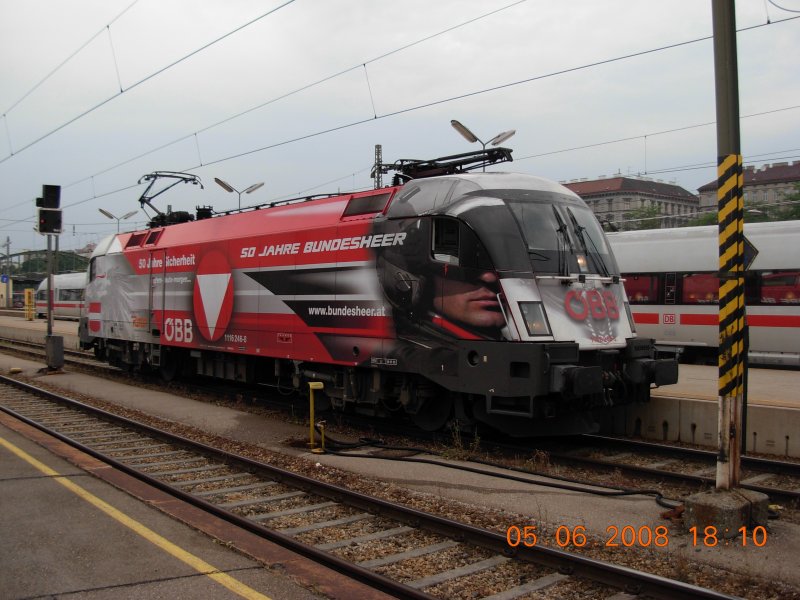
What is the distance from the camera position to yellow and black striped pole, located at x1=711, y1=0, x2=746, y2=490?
5980 mm

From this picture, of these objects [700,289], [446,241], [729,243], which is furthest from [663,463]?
[700,289]

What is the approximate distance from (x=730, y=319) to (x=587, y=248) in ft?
10.7

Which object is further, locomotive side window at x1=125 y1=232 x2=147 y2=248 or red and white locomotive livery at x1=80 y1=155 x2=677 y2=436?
locomotive side window at x1=125 y1=232 x2=147 y2=248

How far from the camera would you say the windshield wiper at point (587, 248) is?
30.2 feet

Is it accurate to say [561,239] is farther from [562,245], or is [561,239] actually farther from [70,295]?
[70,295]

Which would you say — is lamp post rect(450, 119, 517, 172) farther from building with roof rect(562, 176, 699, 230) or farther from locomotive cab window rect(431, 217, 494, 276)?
building with roof rect(562, 176, 699, 230)

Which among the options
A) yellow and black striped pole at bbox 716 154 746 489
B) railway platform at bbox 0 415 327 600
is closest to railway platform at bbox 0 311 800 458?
yellow and black striped pole at bbox 716 154 746 489

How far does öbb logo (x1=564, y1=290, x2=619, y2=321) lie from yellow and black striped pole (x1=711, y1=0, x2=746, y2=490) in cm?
A: 254

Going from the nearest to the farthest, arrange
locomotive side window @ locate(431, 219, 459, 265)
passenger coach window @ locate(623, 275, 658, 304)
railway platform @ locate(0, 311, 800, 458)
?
locomotive side window @ locate(431, 219, 459, 265) < railway platform @ locate(0, 311, 800, 458) < passenger coach window @ locate(623, 275, 658, 304)

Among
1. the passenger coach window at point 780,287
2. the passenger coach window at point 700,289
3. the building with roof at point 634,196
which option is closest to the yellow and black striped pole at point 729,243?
the passenger coach window at point 780,287

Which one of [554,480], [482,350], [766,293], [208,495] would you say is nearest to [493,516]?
[554,480]

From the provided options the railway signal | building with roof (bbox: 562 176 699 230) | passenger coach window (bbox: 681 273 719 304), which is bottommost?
passenger coach window (bbox: 681 273 719 304)

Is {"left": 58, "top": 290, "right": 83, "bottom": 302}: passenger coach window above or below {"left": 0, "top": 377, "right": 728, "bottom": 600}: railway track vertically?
above
